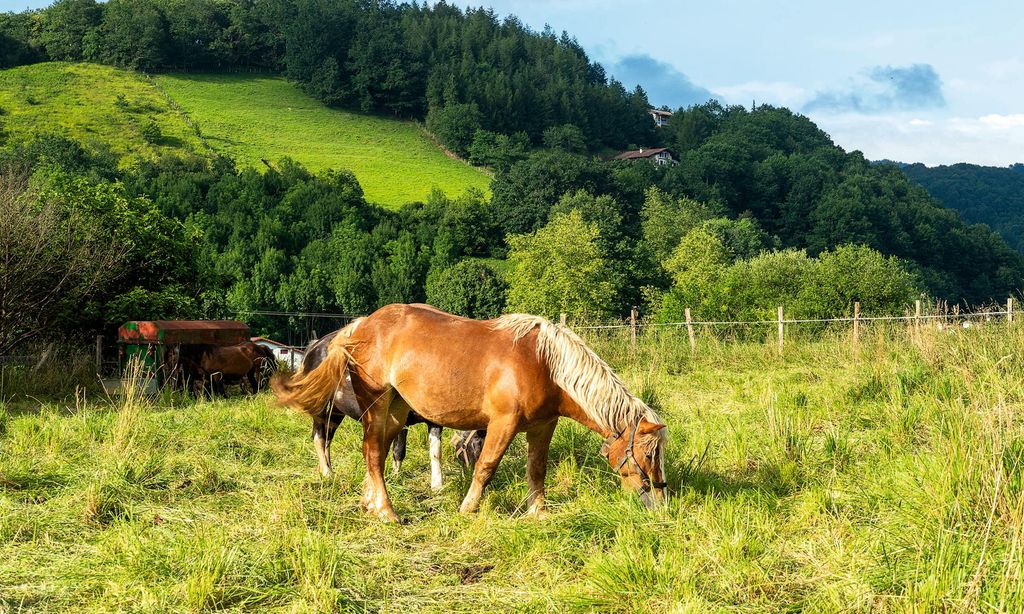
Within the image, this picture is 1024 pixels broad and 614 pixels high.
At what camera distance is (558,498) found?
5.76 meters

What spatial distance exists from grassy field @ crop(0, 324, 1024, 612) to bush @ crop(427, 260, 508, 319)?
56525 mm

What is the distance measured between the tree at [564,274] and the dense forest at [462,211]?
7.4 inches

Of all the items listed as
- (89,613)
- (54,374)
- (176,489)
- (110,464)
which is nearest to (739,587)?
(89,613)

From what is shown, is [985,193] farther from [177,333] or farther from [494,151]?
[177,333]

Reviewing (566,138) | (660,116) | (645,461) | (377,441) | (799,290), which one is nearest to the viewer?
(645,461)

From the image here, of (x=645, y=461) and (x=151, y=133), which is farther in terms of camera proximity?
(x=151, y=133)

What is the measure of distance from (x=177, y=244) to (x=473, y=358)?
1317 cm

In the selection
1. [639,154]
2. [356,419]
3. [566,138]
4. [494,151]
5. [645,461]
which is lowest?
[356,419]

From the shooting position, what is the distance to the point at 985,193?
151625mm

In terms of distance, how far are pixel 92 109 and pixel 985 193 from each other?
503 ft

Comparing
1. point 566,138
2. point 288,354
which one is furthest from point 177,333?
point 566,138

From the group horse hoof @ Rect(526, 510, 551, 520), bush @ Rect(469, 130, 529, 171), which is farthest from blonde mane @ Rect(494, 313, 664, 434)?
bush @ Rect(469, 130, 529, 171)

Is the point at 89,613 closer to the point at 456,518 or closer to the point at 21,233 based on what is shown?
the point at 456,518

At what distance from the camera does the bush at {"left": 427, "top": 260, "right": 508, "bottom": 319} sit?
6438 cm
